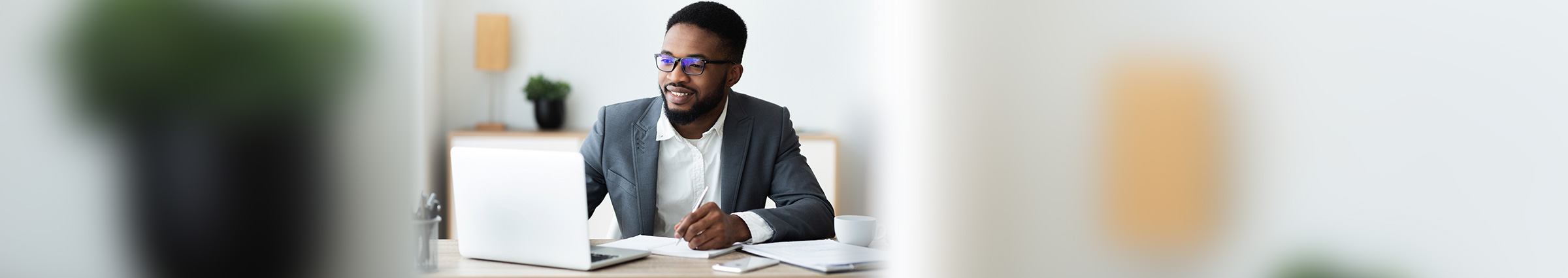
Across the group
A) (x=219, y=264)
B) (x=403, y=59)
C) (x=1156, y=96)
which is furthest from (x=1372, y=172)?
(x=219, y=264)

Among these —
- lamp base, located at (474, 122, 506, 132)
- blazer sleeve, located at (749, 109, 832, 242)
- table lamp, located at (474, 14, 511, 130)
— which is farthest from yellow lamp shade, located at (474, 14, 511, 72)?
blazer sleeve, located at (749, 109, 832, 242)


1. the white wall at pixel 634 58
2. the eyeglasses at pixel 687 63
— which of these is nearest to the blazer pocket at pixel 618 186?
the eyeglasses at pixel 687 63

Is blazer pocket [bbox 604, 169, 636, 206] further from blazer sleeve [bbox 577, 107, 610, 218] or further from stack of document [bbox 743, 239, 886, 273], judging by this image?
stack of document [bbox 743, 239, 886, 273]

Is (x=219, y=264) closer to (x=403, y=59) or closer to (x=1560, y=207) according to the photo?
(x=403, y=59)

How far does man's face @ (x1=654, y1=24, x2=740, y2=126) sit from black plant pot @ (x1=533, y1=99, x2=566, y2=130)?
6.67 ft

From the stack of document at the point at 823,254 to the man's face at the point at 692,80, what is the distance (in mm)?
545

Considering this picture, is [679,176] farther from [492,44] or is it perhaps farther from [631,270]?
[492,44]

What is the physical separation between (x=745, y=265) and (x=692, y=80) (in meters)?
0.83

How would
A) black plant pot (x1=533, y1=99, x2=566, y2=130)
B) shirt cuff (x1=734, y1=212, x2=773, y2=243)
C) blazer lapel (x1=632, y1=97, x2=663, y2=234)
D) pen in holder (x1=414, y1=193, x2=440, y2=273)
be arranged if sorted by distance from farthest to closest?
black plant pot (x1=533, y1=99, x2=566, y2=130) < blazer lapel (x1=632, y1=97, x2=663, y2=234) < shirt cuff (x1=734, y1=212, x2=773, y2=243) < pen in holder (x1=414, y1=193, x2=440, y2=273)

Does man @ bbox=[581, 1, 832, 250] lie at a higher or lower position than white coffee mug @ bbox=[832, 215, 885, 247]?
higher

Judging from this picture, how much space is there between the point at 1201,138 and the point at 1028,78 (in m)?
0.10

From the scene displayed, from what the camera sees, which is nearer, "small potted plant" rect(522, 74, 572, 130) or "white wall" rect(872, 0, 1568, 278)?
"white wall" rect(872, 0, 1568, 278)

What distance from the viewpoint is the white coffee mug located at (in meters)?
1.51

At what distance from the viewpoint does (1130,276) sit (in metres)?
0.56
